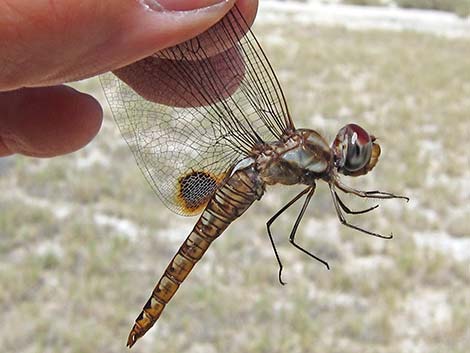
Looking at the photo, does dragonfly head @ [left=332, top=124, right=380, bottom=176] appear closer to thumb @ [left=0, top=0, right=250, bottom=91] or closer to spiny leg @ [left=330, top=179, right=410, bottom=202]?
spiny leg @ [left=330, top=179, right=410, bottom=202]

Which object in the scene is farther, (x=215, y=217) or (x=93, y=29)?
(x=215, y=217)

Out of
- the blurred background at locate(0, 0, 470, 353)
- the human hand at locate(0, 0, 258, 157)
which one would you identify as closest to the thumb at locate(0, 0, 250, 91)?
the human hand at locate(0, 0, 258, 157)

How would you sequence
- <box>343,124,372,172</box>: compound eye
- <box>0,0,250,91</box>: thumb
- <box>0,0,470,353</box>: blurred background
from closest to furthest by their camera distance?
<box>0,0,250,91</box>: thumb
<box>343,124,372,172</box>: compound eye
<box>0,0,470,353</box>: blurred background

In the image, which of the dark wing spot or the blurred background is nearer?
the dark wing spot

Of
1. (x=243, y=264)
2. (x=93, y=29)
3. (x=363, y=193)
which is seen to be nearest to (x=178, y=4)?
(x=93, y=29)

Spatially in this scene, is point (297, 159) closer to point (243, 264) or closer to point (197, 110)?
point (197, 110)

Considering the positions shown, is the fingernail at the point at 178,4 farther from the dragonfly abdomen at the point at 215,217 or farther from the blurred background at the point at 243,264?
the blurred background at the point at 243,264

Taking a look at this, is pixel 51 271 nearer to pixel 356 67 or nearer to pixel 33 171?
pixel 33 171
